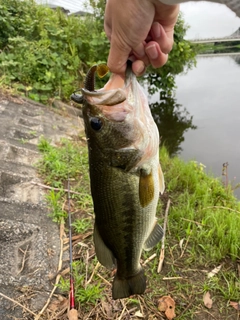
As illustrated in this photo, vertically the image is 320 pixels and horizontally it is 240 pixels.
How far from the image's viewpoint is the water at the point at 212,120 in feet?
24.7

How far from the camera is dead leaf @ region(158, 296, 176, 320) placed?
8.13 ft

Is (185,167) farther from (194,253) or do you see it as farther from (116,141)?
(116,141)

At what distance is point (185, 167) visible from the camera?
4855 mm

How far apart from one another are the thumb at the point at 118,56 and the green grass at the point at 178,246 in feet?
5.77

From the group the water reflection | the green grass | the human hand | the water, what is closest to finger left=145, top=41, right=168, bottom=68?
the human hand

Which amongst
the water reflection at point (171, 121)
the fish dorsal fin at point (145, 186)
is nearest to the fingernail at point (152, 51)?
the fish dorsal fin at point (145, 186)

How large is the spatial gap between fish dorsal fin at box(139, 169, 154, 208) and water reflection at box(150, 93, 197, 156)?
19.7 ft

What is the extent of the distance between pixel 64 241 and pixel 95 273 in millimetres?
483

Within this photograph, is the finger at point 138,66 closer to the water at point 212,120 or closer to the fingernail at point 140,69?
the fingernail at point 140,69

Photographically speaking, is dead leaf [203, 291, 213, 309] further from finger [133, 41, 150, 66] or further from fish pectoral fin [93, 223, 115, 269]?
finger [133, 41, 150, 66]

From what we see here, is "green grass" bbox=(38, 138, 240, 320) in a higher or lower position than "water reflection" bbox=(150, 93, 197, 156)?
higher

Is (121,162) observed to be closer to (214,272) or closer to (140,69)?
(140,69)

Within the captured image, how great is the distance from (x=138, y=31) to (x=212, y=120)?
9045 mm

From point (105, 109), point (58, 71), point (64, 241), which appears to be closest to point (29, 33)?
point (58, 71)
